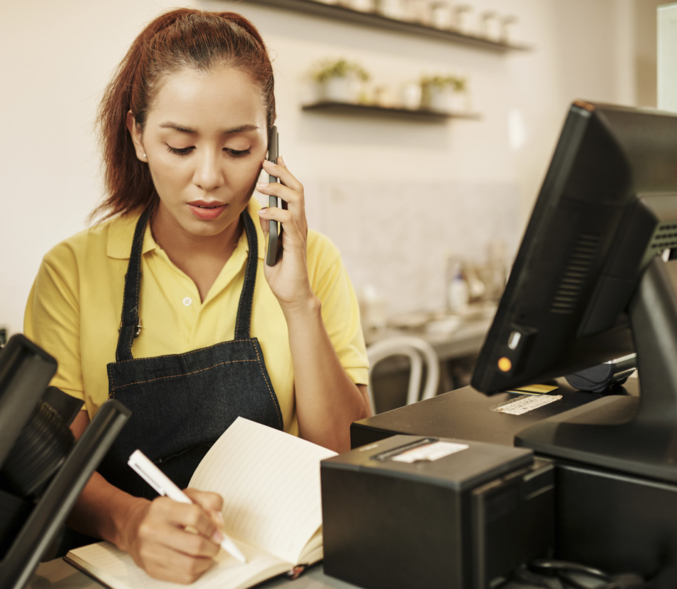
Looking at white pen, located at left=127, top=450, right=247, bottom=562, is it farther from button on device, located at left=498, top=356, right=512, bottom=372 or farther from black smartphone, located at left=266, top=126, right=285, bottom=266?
black smartphone, located at left=266, top=126, right=285, bottom=266

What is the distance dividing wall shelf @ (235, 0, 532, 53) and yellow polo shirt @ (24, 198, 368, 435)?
1.94m

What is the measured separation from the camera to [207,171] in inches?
44.7

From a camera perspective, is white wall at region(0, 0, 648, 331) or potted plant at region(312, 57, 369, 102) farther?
potted plant at region(312, 57, 369, 102)

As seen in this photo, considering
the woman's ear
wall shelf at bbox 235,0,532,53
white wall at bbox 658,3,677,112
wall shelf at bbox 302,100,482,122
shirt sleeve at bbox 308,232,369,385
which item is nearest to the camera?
the woman's ear

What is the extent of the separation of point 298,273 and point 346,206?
2187mm

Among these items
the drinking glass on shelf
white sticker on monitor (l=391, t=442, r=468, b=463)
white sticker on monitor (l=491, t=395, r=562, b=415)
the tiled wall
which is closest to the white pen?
white sticker on monitor (l=391, t=442, r=468, b=463)

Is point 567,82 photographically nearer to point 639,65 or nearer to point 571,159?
point 639,65

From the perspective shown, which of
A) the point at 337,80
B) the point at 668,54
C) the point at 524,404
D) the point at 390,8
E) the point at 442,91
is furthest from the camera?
the point at 442,91

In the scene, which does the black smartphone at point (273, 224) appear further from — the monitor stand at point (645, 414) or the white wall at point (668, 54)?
the white wall at point (668, 54)

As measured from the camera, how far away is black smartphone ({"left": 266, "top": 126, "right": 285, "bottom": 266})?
3.87ft

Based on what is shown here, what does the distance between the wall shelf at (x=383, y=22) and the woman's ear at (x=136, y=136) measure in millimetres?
1797

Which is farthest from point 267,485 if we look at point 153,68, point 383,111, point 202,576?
point 383,111

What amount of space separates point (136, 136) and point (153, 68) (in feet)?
0.50

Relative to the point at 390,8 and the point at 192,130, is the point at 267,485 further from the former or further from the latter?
the point at 390,8
